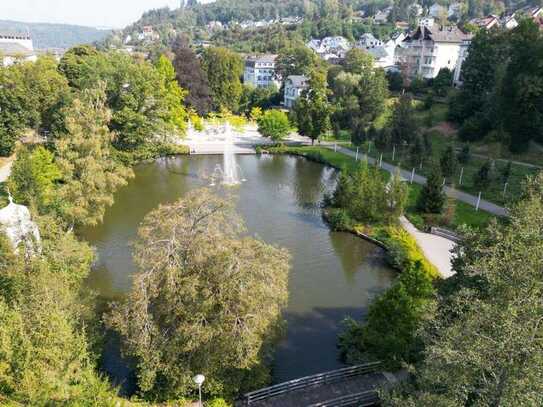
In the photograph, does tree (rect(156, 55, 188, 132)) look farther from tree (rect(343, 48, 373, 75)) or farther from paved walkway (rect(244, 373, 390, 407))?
paved walkway (rect(244, 373, 390, 407))

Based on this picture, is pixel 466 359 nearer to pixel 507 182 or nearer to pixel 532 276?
pixel 532 276

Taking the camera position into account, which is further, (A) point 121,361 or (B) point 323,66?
(B) point 323,66

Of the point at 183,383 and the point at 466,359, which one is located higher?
the point at 466,359

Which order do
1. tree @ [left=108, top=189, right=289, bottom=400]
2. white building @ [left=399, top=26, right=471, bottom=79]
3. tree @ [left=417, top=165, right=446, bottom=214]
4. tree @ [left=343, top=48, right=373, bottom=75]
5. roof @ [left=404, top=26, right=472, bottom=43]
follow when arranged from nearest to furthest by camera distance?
tree @ [left=108, top=189, right=289, bottom=400] → tree @ [left=417, top=165, right=446, bottom=214] → roof @ [left=404, top=26, right=472, bottom=43] → white building @ [left=399, top=26, right=471, bottom=79] → tree @ [left=343, top=48, right=373, bottom=75]

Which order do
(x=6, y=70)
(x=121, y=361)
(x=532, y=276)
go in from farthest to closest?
(x=6, y=70) → (x=121, y=361) → (x=532, y=276)

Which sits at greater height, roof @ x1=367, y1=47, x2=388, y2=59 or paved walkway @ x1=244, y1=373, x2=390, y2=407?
roof @ x1=367, y1=47, x2=388, y2=59

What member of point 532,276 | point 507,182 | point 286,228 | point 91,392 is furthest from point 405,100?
point 91,392

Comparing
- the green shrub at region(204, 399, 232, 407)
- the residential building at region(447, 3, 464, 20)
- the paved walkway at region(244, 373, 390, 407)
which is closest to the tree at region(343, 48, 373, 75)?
the paved walkway at region(244, 373, 390, 407)
